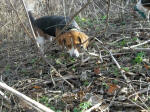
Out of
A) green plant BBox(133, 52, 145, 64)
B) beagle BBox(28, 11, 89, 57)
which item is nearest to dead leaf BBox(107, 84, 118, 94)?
green plant BBox(133, 52, 145, 64)

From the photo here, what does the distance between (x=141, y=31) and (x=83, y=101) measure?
2.94 meters

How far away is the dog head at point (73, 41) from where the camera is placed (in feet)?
15.6

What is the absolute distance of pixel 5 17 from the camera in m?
7.17

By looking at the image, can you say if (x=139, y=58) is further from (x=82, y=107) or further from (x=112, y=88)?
(x=82, y=107)

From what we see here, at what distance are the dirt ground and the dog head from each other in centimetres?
19

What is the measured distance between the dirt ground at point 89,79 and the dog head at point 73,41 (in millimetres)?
187

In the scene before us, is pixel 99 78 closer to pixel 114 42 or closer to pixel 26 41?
pixel 114 42

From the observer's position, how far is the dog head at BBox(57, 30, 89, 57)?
4.76m

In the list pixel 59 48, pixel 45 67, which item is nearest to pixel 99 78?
pixel 45 67

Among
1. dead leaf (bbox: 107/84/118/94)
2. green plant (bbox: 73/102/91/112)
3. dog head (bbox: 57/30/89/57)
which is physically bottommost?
green plant (bbox: 73/102/91/112)

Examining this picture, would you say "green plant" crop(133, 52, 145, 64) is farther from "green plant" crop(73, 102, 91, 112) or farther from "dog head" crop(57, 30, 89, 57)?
"green plant" crop(73, 102, 91, 112)

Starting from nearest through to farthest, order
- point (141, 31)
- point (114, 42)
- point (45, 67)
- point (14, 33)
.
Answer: point (45, 67)
point (114, 42)
point (141, 31)
point (14, 33)

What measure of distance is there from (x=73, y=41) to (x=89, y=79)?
1.42 metres

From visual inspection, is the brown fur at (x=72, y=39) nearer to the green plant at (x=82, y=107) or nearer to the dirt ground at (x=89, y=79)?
the dirt ground at (x=89, y=79)
